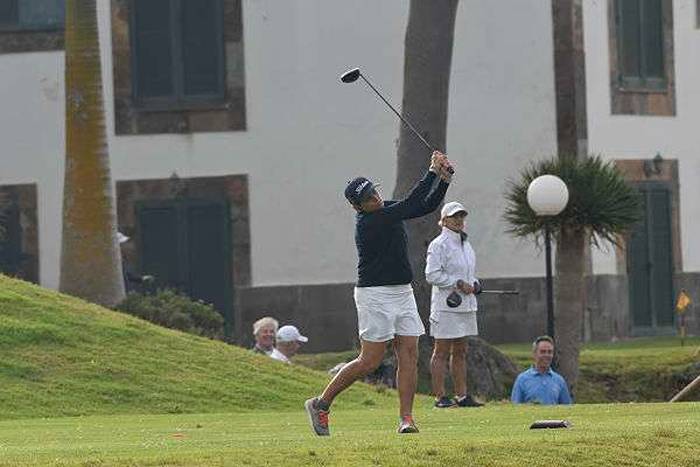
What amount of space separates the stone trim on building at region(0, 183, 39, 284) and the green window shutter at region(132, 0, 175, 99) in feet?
7.42

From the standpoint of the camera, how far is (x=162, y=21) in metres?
40.2

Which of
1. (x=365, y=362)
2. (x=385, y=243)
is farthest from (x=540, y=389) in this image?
(x=385, y=243)

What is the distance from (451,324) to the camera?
2462cm

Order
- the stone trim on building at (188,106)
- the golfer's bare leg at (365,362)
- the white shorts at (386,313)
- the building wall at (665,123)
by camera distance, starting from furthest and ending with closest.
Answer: the building wall at (665,123) < the stone trim on building at (188,106) < the golfer's bare leg at (365,362) < the white shorts at (386,313)

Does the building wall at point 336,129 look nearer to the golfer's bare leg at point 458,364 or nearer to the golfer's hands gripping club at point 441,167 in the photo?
the golfer's bare leg at point 458,364

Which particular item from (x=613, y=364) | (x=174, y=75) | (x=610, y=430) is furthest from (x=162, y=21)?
(x=610, y=430)

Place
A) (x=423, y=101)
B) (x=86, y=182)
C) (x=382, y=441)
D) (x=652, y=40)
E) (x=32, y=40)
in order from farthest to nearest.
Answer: (x=652, y=40)
(x=32, y=40)
(x=86, y=182)
(x=423, y=101)
(x=382, y=441)

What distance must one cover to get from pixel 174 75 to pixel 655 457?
77.3 feet

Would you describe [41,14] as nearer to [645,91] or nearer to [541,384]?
[645,91]

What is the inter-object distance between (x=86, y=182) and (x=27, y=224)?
6.99 metres

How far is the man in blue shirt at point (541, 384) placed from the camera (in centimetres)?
2573

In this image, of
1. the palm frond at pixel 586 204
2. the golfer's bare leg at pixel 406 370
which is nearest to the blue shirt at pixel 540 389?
the palm frond at pixel 586 204

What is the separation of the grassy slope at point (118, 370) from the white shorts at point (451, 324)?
230cm

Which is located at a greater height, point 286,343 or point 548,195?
point 548,195
